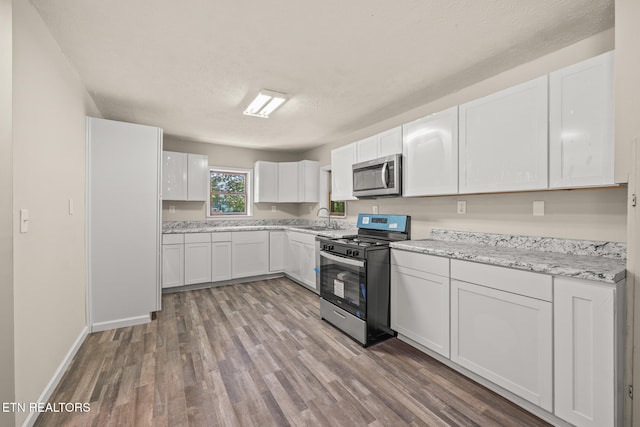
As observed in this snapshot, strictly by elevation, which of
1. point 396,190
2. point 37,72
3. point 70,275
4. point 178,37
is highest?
point 178,37

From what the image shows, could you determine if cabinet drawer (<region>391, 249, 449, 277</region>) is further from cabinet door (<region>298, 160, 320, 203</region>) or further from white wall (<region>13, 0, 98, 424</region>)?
cabinet door (<region>298, 160, 320, 203</region>)

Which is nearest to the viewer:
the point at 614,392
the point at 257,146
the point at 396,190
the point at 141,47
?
the point at 614,392

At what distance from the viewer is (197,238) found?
167 inches

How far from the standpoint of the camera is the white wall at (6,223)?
1.22 metres

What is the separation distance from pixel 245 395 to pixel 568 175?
8.32 ft

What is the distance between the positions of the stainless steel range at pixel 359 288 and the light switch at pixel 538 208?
1.18 meters

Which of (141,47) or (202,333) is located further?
(202,333)

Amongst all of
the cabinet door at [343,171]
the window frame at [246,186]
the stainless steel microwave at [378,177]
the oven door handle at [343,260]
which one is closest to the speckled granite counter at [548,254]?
the oven door handle at [343,260]

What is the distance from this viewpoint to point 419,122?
8.81 ft

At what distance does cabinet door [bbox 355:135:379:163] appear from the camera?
3.25 metres

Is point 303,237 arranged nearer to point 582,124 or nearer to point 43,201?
point 43,201

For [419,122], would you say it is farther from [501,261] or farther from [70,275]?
[70,275]

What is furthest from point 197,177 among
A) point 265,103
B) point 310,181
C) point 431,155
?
point 431,155

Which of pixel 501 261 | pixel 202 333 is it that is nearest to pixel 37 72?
pixel 202 333
